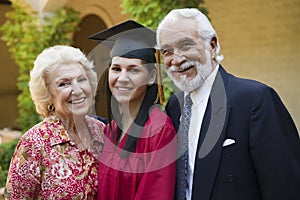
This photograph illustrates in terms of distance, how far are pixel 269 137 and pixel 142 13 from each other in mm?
3041

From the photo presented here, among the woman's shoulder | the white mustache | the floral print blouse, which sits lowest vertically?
the floral print blouse

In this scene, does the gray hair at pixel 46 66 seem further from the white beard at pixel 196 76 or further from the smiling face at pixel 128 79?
the white beard at pixel 196 76

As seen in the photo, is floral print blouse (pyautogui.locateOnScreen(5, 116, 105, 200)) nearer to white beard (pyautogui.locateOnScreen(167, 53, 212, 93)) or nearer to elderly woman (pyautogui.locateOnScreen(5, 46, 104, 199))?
elderly woman (pyautogui.locateOnScreen(5, 46, 104, 199))

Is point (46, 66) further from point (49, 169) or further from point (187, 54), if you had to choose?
point (187, 54)

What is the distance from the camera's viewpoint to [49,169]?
2268 millimetres

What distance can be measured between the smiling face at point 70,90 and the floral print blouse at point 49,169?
147mm

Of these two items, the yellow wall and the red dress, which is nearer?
the red dress

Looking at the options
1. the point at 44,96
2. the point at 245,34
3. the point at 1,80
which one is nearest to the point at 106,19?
the point at 245,34

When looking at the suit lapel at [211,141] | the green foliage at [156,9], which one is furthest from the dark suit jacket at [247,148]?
the green foliage at [156,9]

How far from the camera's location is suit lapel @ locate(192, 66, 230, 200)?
203 cm

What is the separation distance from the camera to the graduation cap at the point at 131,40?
2.30 meters

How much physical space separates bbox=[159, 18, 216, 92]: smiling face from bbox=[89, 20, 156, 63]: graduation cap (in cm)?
21

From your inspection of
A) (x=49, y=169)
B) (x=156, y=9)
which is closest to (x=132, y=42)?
(x=49, y=169)

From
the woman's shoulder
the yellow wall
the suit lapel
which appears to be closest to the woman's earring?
the woman's shoulder
